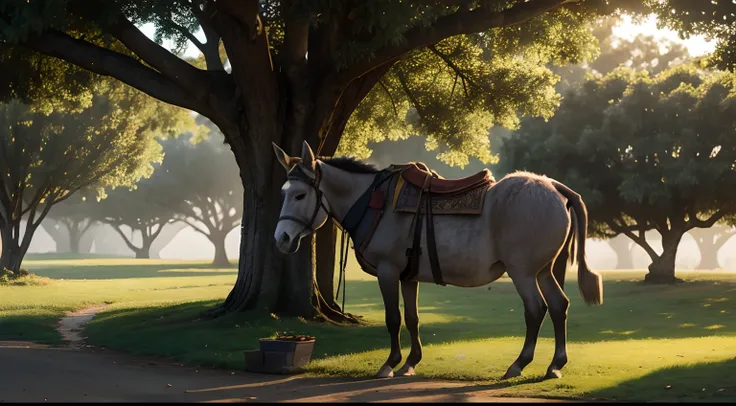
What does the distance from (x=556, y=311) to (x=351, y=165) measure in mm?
3630

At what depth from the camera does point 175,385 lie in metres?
12.0

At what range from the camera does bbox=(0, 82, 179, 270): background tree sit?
41281mm

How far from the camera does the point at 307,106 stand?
19172mm

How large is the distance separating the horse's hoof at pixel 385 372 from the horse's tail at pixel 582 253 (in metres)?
2.89

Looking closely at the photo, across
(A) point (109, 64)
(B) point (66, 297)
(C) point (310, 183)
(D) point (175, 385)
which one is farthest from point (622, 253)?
(D) point (175, 385)

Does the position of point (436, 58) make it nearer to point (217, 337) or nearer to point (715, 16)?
point (715, 16)

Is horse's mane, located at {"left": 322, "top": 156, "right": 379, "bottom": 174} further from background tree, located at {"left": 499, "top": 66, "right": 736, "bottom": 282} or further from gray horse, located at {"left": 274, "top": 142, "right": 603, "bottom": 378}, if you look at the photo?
background tree, located at {"left": 499, "top": 66, "right": 736, "bottom": 282}

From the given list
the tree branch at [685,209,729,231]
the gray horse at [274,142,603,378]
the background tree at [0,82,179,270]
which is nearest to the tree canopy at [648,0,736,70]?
the gray horse at [274,142,603,378]

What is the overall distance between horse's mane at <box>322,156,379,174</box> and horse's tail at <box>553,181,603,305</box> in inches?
110

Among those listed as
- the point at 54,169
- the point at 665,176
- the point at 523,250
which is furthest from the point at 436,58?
the point at 54,169

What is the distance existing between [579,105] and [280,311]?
92.4ft

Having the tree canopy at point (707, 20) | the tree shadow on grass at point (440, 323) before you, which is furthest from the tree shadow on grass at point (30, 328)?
the tree canopy at point (707, 20)

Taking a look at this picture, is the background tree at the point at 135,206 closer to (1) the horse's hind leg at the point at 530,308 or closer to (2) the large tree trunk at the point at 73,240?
(2) the large tree trunk at the point at 73,240

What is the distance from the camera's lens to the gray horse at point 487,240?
11.8m
